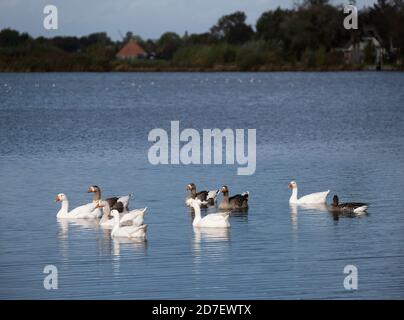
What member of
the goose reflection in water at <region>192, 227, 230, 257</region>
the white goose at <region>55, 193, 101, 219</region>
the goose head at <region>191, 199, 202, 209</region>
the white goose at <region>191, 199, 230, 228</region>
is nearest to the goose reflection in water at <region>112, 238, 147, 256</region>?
the goose reflection in water at <region>192, 227, 230, 257</region>

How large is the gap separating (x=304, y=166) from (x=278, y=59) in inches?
3833

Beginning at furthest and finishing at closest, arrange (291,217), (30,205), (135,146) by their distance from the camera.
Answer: (135,146), (30,205), (291,217)

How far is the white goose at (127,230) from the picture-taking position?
19078 millimetres

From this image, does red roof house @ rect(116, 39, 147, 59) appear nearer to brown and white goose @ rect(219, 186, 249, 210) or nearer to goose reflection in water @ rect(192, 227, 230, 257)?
brown and white goose @ rect(219, 186, 249, 210)

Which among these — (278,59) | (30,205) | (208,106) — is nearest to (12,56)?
(278,59)

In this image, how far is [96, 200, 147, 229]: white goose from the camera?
2003 centimetres

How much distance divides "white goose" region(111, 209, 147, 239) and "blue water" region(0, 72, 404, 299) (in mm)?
180

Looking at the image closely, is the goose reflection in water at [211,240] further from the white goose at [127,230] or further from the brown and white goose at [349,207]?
the brown and white goose at [349,207]

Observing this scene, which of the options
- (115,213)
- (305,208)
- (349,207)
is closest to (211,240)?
(115,213)

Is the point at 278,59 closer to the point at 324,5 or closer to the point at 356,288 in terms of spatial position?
the point at 324,5

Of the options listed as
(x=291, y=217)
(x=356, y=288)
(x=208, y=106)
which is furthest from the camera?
(x=208, y=106)

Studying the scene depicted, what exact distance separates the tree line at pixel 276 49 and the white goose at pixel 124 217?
3782 inches

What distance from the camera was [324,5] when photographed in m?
121

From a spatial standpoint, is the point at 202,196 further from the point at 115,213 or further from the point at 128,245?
the point at 128,245
